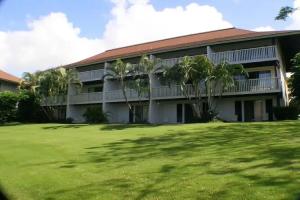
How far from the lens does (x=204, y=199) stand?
823cm

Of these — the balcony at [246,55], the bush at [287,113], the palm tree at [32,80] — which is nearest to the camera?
the bush at [287,113]

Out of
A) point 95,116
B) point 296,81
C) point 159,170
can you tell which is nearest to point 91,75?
point 95,116

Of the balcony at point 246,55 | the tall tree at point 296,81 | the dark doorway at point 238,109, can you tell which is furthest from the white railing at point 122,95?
the tall tree at point 296,81

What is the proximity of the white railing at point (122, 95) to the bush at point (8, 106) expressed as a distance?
35.5 feet

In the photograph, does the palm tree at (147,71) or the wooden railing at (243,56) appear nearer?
the wooden railing at (243,56)

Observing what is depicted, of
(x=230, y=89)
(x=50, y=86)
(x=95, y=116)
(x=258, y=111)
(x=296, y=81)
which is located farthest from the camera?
(x=50, y=86)

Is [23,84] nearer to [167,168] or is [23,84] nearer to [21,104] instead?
[21,104]

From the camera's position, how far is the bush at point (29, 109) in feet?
151

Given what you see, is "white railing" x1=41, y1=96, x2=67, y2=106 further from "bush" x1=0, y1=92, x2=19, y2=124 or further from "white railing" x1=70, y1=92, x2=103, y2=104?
"bush" x1=0, y1=92, x2=19, y2=124

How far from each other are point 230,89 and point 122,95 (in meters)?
11.1

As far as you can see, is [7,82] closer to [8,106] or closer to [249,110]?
[8,106]

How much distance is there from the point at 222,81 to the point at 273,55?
417cm

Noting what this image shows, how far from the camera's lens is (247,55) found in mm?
33062

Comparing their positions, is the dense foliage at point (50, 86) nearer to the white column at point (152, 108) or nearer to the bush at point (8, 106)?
the bush at point (8, 106)
